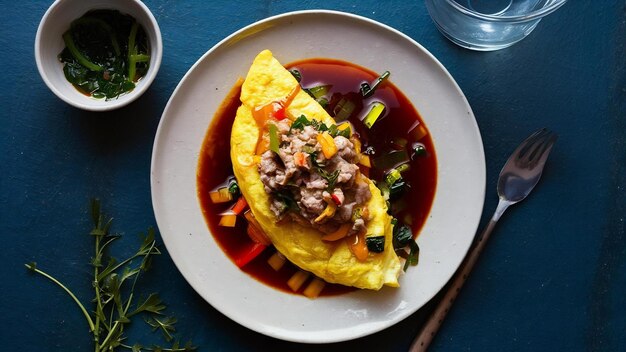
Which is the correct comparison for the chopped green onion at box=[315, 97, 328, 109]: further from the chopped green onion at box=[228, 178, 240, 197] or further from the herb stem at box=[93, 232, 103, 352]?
the herb stem at box=[93, 232, 103, 352]

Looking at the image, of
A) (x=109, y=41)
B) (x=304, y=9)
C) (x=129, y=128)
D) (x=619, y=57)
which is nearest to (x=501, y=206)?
(x=619, y=57)

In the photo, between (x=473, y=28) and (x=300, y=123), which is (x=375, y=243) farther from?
(x=473, y=28)

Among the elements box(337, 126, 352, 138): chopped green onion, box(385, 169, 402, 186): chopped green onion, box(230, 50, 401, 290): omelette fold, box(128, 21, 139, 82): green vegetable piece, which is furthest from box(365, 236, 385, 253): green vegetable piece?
box(128, 21, 139, 82): green vegetable piece

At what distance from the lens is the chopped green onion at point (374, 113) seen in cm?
356

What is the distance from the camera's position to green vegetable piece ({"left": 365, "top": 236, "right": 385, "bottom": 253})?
3.20 meters

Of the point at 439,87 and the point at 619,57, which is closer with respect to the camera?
the point at 439,87

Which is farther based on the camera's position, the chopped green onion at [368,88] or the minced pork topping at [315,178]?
the chopped green onion at [368,88]

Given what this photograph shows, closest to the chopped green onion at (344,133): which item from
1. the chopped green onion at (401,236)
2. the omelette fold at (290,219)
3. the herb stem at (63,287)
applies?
the omelette fold at (290,219)

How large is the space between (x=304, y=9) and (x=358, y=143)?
904mm

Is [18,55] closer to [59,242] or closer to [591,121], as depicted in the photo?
[59,242]

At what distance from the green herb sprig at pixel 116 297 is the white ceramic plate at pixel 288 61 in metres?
0.33

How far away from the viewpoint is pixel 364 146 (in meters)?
3.61

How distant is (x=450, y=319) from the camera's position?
366 cm

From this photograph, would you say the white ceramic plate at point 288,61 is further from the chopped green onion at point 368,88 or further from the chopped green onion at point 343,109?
the chopped green onion at point 343,109
